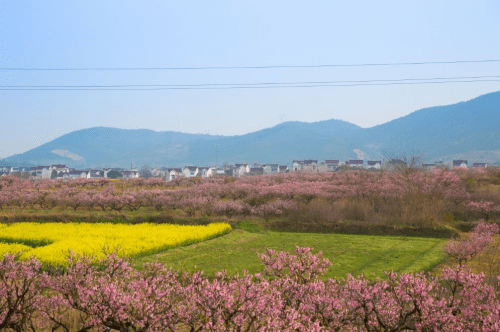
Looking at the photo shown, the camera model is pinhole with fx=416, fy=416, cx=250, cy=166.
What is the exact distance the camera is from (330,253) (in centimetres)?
1994

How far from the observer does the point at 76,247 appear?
19.8 metres

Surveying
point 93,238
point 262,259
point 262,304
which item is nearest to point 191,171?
point 93,238

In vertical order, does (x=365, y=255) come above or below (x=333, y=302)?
below

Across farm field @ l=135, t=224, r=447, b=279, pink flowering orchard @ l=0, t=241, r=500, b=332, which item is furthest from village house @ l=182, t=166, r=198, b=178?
pink flowering orchard @ l=0, t=241, r=500, b=332

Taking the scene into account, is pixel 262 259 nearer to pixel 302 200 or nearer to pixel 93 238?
pixel 93 238

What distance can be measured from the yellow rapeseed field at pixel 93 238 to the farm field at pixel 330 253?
98 cm

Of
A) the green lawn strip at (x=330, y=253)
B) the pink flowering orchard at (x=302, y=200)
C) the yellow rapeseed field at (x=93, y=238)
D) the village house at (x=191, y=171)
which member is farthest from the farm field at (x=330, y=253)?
the village house at (x=191, y=171)

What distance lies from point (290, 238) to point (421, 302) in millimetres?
17883

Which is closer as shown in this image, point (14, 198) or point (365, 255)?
point (365, 255)

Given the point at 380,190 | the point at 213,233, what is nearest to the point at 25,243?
the point at 213,233

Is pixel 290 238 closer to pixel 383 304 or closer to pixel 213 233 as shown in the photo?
pixel 213 233

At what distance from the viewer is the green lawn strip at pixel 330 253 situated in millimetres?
16953

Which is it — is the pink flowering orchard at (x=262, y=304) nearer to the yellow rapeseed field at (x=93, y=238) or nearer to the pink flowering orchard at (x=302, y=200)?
the yellow rapeseed field at (x=93, y=238)

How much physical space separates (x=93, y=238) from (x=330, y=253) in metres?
12.8
